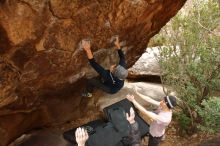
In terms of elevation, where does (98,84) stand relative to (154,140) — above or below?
above

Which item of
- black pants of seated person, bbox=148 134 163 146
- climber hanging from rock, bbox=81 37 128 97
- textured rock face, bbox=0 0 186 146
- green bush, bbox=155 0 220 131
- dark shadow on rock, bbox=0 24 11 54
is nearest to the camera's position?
→ dark shadow on rock, bbox=0 24 11 54

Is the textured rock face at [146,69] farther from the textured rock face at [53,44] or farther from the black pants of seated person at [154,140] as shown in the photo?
the black pants of seated person at [154,140]

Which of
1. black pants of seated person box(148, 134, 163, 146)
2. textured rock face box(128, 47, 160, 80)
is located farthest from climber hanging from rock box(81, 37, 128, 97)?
textured rock face box(128, 47, 160, 80)

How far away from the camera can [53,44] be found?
8484 mm

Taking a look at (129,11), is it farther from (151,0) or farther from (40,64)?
(40,64)

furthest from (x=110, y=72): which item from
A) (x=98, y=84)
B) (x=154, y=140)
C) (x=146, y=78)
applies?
(x=146, y=78)

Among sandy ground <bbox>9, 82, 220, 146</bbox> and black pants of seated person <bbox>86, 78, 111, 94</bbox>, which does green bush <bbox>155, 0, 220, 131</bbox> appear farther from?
black pants of seated person <bbox>86, 78, 111, 94</bbox>

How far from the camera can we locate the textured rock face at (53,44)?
25.4 feet

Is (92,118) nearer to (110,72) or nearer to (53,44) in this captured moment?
(110,72)

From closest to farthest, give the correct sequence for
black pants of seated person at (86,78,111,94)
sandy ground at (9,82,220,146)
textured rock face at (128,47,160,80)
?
black pants of seated person at (86,78,111,94)
sandy ground at (9,82,220,146)
textured rock face at (128,47,160,80)

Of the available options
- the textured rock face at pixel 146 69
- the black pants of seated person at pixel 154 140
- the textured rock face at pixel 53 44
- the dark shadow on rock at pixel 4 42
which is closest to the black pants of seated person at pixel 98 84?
the textured rock face at pixel 53 44

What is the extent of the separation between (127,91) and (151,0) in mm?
4390

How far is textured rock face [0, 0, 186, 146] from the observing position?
7.75 meters

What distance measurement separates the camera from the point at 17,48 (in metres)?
8.08
